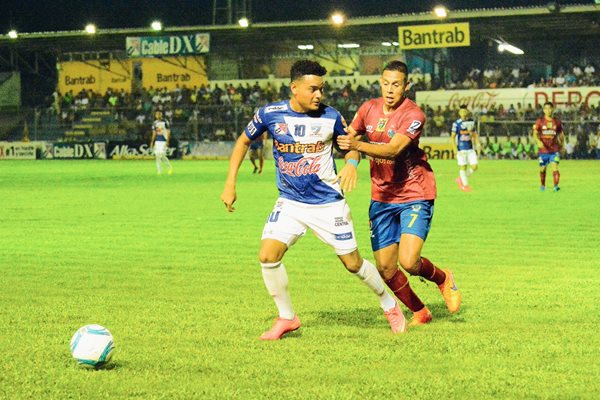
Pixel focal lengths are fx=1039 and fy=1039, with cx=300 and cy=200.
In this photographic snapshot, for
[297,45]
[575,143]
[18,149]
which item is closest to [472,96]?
[575,143]

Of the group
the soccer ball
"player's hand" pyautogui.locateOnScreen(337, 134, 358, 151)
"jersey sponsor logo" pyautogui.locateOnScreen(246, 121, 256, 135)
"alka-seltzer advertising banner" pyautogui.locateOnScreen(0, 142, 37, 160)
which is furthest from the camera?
"alka-seltzer advertising banner" pyautogui.locateOnScreen(0, 142, 37, 160)

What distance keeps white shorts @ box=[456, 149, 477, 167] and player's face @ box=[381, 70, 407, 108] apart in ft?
57.9

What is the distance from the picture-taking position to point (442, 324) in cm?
812

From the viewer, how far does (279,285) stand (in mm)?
7707

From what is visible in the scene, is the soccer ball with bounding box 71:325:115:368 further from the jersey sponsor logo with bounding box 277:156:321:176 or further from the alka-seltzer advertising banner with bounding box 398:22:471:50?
the alka-seltzer advertising banner with bounding box 398:22:471:50

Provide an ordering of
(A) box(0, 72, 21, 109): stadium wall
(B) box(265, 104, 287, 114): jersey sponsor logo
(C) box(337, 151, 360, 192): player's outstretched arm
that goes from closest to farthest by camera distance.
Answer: (C) box(337, 151, 360, 192): player's outstretched arm → (B) box(265, 104, 287, 114): jersey sponsor logo → (A) box(0, 72, 21, 109): stadium wall

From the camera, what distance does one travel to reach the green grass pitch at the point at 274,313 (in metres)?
6.04

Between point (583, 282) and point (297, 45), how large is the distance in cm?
4891

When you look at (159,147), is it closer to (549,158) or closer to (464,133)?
(464,133)

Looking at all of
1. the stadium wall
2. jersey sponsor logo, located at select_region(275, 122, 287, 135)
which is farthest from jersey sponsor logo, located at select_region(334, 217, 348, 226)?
the stadium wall

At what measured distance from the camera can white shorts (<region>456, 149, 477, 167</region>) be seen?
84.7ft

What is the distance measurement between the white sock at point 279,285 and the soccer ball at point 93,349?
158 cm

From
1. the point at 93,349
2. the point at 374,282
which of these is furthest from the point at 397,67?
the point at 93,349

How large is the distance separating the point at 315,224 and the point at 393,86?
1270mm
